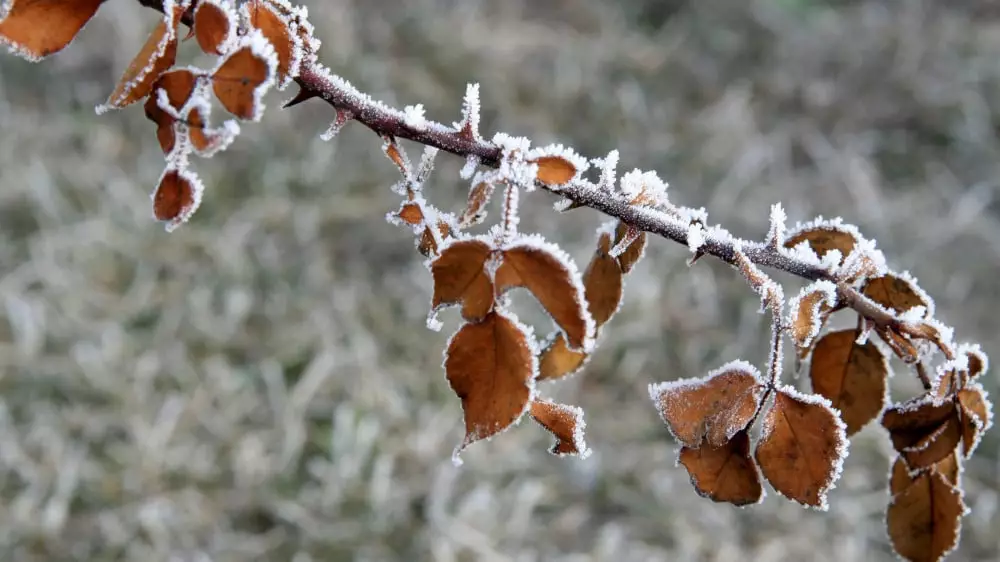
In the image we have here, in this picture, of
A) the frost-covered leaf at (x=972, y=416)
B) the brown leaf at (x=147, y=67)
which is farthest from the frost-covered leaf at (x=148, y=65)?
the frost-covered leaf at (x=972, y=416)

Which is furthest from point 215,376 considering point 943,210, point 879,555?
point 943,210

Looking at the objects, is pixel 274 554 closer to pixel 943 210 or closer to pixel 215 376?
pixel 215 376

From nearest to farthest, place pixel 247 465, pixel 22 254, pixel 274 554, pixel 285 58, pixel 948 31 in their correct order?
pixel 285 58
pixel 274 554
pixel 247 465
pixel 22 254
pixel 948 31

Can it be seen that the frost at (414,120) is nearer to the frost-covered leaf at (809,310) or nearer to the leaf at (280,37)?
the leaf at (280,37)

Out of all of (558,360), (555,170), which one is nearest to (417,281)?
(558,360)

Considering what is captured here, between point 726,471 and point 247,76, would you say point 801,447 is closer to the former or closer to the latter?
point 726,471

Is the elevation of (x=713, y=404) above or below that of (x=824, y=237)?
below

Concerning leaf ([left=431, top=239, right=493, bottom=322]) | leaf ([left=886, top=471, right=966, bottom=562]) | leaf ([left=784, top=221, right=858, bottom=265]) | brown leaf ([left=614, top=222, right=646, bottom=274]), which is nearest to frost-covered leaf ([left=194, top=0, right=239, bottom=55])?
leaf ([left=431, top=239, right=493, bottom=322])
